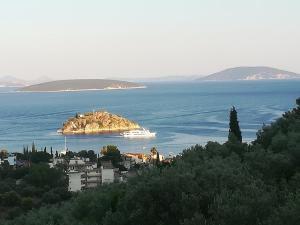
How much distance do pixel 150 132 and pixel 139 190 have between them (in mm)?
37959

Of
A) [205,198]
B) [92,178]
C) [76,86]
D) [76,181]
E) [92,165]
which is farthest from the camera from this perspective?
[76,86]

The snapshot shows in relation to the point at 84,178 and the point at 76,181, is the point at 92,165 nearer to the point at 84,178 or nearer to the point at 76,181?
the point at 84,178

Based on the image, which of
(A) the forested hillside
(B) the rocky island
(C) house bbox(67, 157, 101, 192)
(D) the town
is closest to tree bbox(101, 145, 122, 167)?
(D) the town

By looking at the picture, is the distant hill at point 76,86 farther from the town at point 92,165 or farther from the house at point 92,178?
the house at point 92,178

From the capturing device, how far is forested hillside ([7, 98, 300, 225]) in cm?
550

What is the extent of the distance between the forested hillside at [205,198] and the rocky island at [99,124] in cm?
4063

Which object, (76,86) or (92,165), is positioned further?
(76,86)

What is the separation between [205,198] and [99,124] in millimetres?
45797

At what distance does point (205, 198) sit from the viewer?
6.68 metres

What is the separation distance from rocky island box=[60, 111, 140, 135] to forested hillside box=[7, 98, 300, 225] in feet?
133

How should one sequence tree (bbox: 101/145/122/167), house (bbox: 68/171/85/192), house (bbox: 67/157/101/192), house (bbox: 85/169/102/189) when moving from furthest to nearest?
tree (bbox: 101/145/122/167) < house (bbox: 85/169/102/189) < house (bbox: 67/157/101/192) < house (bbox: 68/171/85/192)

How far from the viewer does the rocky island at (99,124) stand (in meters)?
50.9

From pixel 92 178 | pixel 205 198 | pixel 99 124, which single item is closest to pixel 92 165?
pixel 92 178

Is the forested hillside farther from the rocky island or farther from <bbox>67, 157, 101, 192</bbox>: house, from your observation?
the rocky island
